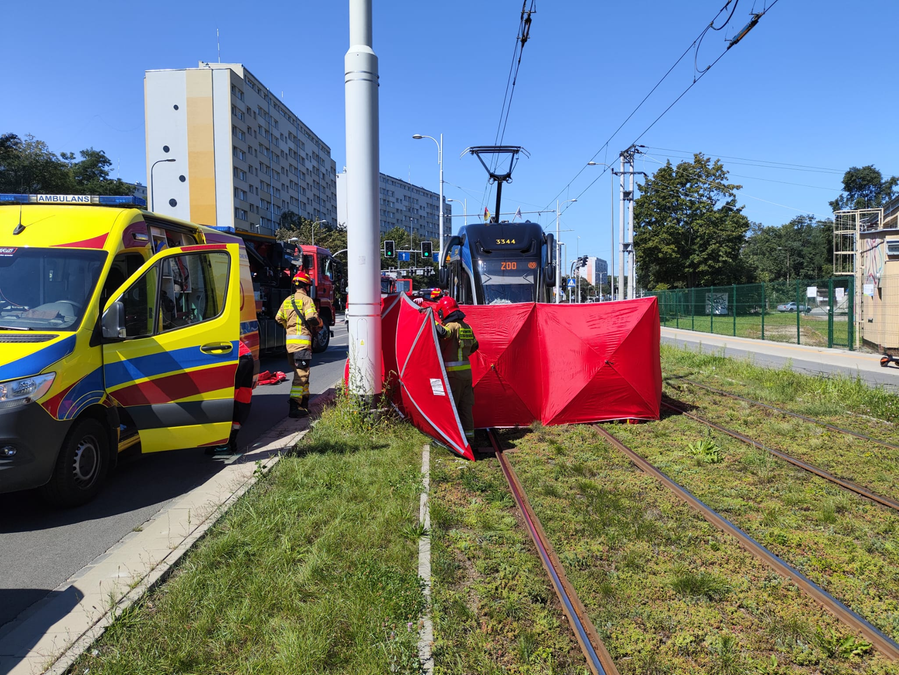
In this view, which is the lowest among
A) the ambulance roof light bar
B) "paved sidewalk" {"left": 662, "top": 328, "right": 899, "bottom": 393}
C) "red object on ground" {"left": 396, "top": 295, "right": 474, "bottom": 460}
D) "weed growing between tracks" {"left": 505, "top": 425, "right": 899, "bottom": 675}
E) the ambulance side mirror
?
"weed growing between tracks" {"left": 505, "top": 425, "right": 899, "bottom": 675}

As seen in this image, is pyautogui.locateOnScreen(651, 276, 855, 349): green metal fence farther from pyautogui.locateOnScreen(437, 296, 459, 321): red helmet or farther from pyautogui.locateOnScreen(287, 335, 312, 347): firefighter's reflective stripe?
pyautogui.locateOnScreen(287, 335, 312, 347): firefighter's reflective stripe

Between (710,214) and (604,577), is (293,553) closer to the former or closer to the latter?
(604,577)

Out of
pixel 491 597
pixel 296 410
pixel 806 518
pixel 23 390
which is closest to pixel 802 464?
pixel 806 518

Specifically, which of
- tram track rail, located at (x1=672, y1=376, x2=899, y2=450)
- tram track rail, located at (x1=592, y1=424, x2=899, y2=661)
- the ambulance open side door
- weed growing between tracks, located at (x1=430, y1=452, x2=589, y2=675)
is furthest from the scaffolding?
the ambulance open side door

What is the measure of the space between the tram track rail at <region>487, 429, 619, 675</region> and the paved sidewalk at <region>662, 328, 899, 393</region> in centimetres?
897

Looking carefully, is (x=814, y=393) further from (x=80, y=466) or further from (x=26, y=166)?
(x=26, y=166)

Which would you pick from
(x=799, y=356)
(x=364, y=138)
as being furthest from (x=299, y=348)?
(x=799, y=356)

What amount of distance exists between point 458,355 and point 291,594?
3.83 meters

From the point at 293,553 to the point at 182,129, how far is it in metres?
71.1

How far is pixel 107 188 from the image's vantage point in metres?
64.0

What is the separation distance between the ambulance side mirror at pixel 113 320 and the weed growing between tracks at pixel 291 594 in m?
1.78

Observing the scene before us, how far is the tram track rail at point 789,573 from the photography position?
3.08 m

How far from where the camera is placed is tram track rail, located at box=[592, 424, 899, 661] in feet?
10.1

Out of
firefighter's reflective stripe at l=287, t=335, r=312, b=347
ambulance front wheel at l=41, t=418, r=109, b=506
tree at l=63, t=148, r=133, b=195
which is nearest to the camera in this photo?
ambulance front wheel at l=41, t=418, r=109, b=506
